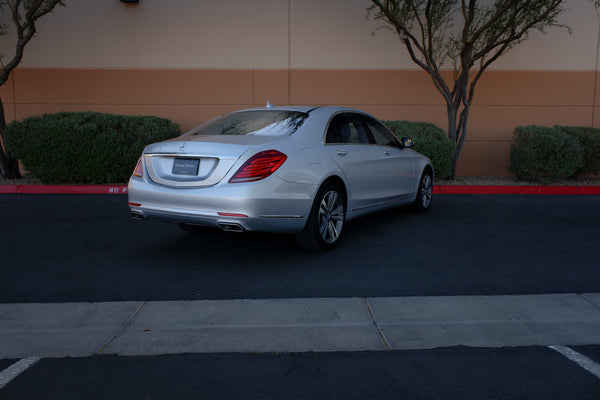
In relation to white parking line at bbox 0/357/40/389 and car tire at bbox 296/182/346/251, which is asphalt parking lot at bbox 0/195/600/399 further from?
car tire at bbox 296/182/346/251

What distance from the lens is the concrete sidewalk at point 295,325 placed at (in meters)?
3.13

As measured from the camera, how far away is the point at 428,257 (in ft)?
17.2

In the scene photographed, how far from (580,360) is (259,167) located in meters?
2.91

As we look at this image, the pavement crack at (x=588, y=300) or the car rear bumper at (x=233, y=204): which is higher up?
the car rear bumper at (x=233, y=204)

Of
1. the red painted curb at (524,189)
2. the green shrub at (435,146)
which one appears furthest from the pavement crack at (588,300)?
the green shrub at (435,146)

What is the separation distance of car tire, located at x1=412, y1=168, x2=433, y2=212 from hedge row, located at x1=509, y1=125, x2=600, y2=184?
4.12 m

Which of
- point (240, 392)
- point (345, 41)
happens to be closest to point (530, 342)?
point (240, 392)

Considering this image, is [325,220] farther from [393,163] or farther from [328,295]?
[393,163]

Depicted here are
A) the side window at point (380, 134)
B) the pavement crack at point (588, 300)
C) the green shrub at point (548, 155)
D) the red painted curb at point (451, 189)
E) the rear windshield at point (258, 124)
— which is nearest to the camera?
Answer: the pavement crack at point (588, 300)

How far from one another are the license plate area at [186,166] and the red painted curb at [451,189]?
5.67 m

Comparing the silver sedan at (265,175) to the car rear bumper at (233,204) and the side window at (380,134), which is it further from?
the side window at (380,134)

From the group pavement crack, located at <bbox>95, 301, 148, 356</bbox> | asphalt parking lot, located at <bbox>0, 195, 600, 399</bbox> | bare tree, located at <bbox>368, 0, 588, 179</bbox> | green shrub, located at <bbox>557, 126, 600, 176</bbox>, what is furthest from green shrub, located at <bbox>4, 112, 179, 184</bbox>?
green shrub, located at <bbox>557, 126, 600, 176</bbox>

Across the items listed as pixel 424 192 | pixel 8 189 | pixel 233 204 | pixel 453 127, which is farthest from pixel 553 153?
pixel 8 189

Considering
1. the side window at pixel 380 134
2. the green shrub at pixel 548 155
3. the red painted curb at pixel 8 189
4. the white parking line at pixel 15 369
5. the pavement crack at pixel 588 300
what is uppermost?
the side window at pixel 380 134
